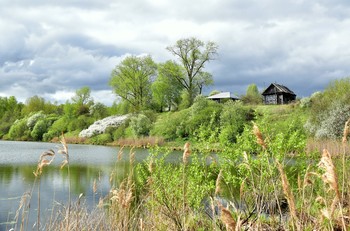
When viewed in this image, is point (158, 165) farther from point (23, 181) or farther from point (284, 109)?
point (284, 109)

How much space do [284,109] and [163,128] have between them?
13156 mm

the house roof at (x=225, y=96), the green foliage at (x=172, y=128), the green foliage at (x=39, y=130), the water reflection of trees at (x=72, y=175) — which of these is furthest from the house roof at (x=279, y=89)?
the water reflection of trees at (x=72, y=175)

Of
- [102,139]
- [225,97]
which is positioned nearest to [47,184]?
[102,139]

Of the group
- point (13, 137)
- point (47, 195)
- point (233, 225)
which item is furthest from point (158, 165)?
point (13, 137)

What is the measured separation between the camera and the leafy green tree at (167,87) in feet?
175

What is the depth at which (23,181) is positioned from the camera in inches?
565

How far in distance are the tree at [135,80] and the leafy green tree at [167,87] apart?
70.2 inches

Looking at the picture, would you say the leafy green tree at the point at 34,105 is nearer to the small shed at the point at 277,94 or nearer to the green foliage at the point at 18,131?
the green foliage at the point at 18,131

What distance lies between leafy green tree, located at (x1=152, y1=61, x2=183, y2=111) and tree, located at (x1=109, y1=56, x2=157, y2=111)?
178 cm

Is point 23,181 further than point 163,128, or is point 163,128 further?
point 163,128

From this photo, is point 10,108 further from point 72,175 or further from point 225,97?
point 72,175

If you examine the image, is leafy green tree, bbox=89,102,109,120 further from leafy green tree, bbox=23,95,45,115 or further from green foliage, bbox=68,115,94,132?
leafy green tree, bbox=23,95,45,115

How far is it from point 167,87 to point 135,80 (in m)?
5.40

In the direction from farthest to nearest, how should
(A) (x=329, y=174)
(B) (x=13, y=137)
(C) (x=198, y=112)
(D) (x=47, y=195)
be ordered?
(B) (x=13, y=137) → (C) (x=198, y=112) → (D) (x=47, y=195) → (A) (x=329, y=174)
